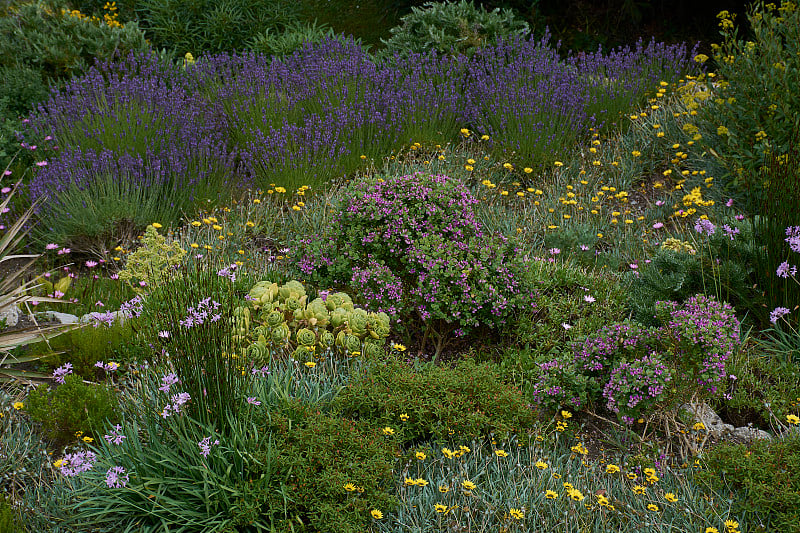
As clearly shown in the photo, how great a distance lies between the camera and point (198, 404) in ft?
8.96

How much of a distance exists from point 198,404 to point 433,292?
5.17 feet

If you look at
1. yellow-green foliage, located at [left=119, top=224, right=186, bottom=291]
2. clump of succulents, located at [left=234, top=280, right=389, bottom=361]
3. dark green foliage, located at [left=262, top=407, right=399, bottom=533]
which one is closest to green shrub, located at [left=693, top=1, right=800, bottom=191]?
clump of succulents, located at [left=234, top=280, right=389, bottom=361]

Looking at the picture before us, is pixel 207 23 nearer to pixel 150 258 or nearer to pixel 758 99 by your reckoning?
pixel 150 258

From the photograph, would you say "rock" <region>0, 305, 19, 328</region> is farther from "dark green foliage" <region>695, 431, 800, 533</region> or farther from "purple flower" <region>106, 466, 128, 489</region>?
"dark green foliage" <region>695, 431, 800, 533</region>

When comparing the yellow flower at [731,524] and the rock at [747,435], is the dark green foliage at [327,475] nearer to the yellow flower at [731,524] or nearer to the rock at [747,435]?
the yellow flower at [731,524]

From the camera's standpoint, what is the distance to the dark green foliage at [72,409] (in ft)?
10.6

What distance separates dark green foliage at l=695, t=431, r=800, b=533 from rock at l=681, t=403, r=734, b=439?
35 cm

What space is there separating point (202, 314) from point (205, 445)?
0.47 metres

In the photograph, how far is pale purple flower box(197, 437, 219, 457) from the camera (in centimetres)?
257

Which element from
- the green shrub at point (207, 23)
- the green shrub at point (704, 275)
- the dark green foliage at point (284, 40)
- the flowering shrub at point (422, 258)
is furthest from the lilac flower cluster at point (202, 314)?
the green shrub at point (207, 23)

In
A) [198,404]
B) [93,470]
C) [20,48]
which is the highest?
[198,404]

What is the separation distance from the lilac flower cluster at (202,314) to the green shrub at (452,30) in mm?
5700

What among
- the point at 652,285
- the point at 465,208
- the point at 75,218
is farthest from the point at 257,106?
the point at 652,285

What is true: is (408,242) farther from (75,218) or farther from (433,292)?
(75,218)
